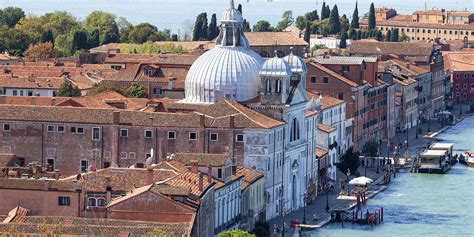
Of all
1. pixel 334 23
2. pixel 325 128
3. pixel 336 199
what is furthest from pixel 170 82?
pixel 334 23

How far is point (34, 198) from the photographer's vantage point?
29.8 m

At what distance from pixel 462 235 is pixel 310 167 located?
5.92m

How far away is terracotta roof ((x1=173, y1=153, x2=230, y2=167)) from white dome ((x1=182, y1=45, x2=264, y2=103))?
22.0 ft

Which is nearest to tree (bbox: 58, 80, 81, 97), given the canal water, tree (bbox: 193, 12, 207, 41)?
the canal water

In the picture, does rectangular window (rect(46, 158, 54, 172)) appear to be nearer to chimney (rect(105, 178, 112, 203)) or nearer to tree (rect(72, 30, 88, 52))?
chimney (rect(105, 178, 112, 203))

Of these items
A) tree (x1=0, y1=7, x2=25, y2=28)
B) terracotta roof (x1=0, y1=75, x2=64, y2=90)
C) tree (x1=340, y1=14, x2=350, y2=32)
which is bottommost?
terracotta roof (x1=0, y1=75, x2=64, y2=90)

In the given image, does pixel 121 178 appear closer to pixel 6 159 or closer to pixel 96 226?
pixel 96 226

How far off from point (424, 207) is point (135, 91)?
12.2 meters

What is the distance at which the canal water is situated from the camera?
125 ft

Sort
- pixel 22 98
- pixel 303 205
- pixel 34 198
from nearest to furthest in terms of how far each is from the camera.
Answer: pixel 34 198 → pixel 303 205 → pixel 22 98

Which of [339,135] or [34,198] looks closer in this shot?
[34,198]

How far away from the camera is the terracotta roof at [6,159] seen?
3453 cm

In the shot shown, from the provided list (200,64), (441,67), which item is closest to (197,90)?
(200,64)

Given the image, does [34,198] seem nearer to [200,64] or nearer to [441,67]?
[200,64]
